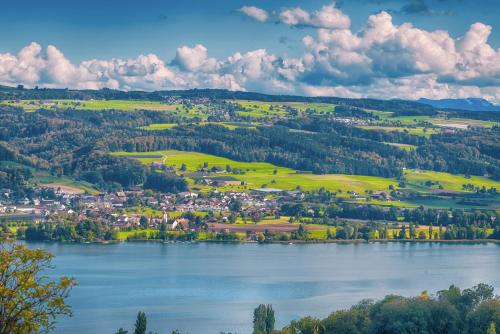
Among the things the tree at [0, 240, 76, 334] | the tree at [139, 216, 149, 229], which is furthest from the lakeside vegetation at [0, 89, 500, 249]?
the tree at [0, 240, 76, 334]

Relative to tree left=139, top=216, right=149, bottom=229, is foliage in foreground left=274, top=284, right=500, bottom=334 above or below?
above

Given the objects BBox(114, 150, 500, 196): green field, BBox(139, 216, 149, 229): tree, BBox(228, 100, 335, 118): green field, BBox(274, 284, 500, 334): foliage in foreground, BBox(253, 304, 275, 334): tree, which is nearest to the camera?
BBox(274, 284, 500, 334): foliage in foreground

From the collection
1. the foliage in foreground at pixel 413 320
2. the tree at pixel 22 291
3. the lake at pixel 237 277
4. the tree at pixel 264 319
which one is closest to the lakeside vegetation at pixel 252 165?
the lake at pixel 237 277

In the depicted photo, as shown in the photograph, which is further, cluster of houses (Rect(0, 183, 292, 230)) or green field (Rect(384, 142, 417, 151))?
green field (Rect(384, 142, 417, 151))

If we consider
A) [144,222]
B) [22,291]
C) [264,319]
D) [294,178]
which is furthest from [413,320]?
[294,178]

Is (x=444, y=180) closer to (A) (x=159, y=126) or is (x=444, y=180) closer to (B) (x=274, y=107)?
(A) (x=159, y=126)

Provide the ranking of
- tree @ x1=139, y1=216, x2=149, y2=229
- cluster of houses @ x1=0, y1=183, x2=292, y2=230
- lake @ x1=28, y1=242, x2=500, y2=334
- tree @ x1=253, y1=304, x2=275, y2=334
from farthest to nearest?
cluster of houses @ x1=0, y1=183, x2=292, y2=230
tree @ x1=139, y1=216, x2=149, y2=229
lake @ x1=28, y1=242, x2=500, y2=334
tree @ x1=253, y1=304, x2=275, y2=334

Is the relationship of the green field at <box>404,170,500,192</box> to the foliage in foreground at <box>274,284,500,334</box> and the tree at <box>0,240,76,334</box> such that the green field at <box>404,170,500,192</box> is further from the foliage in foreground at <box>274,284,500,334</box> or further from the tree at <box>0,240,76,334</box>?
the tree at <box>0,240,76,334</box>

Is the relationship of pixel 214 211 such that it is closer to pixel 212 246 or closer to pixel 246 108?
pixel 212 246

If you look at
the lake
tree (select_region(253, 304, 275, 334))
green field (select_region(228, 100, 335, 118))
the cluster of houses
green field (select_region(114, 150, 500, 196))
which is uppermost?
green field (select_region(228, 100, 335, 118))
